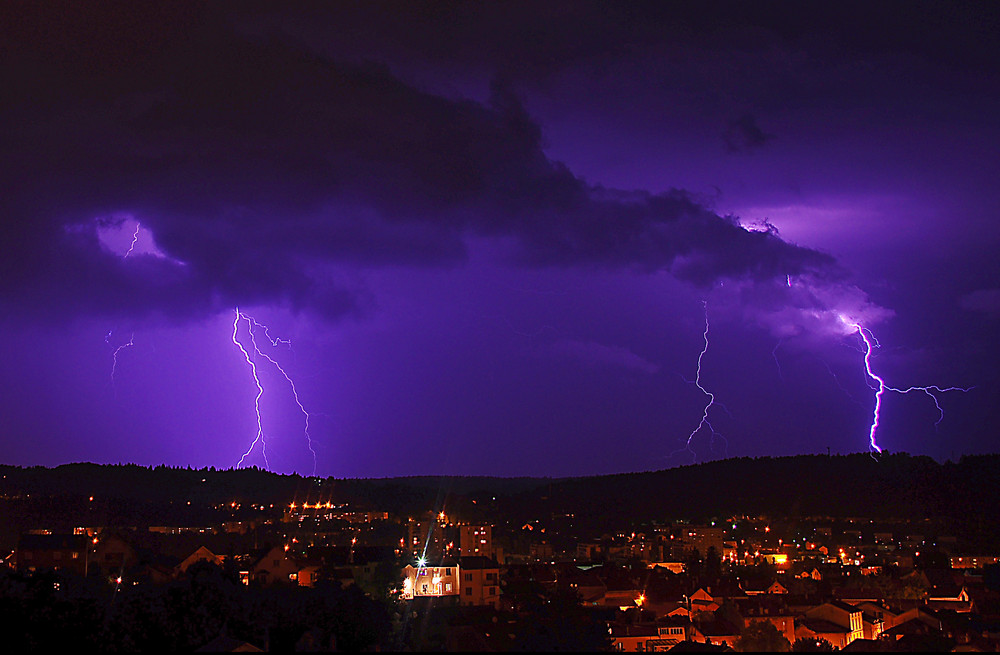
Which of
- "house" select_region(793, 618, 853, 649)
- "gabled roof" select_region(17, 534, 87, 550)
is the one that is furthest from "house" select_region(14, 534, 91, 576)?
"house" select_region(793, 618, 853, 649)

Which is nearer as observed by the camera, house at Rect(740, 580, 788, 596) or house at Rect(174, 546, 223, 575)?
house at Rect(174, 546, 223, 575)

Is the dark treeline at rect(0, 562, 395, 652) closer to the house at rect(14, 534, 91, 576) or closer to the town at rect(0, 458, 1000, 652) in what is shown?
the town at rect(0, 458, 1000, 652)

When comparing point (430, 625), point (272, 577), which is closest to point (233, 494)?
point (272, 577)

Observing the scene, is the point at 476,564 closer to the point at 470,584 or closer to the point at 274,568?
the point at 470,584

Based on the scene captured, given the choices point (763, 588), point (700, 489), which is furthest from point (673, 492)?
point (763, 588)

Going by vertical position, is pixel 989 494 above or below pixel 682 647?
above

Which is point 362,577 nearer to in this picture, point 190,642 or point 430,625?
point 430,625
